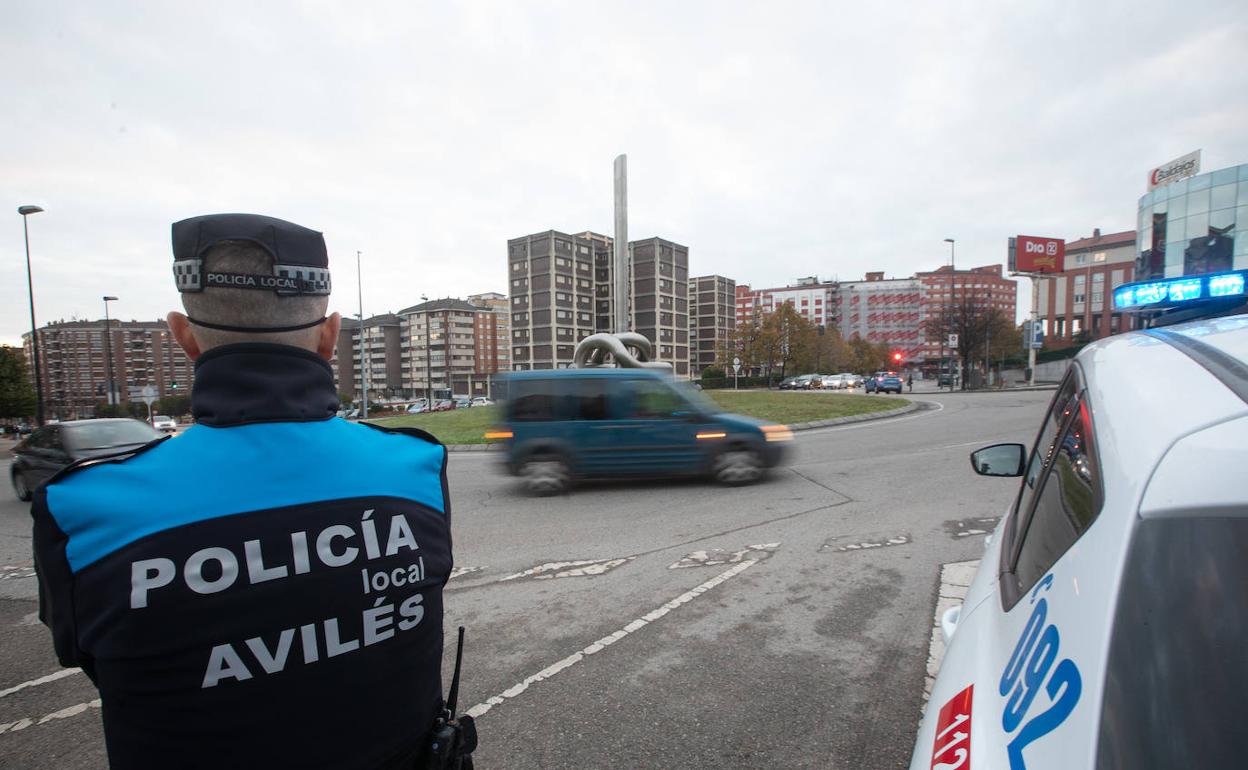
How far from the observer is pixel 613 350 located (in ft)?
58.0

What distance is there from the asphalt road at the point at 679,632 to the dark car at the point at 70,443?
1.63 meters

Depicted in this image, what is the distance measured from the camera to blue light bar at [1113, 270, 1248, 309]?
2523 mm

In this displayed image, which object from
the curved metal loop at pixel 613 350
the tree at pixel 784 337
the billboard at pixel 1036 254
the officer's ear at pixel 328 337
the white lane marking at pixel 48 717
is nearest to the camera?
the officer's ear at pixel 328 337

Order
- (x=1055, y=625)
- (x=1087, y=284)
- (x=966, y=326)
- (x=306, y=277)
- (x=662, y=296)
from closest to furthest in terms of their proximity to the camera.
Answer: (x=1055, y=625) < (x=306, y=277) < (x=966, y=326) < (x=1087, y=284) < (x=662, y=296)

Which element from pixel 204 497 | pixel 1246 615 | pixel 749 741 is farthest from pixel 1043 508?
pixel 204 497

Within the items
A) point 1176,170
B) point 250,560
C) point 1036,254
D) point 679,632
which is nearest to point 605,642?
point 679,632

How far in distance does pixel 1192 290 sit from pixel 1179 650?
2754 mm

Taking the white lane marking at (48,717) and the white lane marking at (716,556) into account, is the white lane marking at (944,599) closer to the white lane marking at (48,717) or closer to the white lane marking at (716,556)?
the white lane marking at (716,556)

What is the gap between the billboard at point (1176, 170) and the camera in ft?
177

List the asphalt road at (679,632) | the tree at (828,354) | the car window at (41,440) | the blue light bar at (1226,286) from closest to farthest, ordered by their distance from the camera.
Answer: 1. the blue light bar at (1226,286)
2. the asphalt road at (679,632)
3. the car window at (41,440)
4. the tree at (828,354)

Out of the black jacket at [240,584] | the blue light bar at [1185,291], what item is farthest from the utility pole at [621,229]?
the black jacket at [240,584]

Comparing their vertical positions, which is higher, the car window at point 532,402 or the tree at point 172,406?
the car window at point 532,402

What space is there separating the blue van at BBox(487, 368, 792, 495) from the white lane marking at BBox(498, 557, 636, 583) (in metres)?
3.15

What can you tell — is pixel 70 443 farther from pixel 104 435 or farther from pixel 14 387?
pixel 14 387
